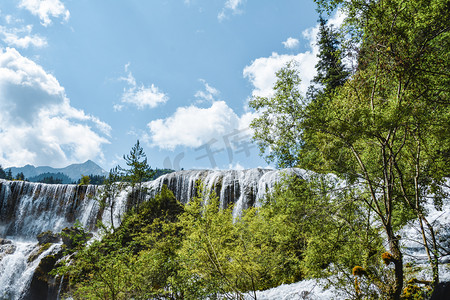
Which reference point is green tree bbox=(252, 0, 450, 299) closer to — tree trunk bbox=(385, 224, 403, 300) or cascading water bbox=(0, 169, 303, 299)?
tree trunk bbox=(385, 224, 403, 300)

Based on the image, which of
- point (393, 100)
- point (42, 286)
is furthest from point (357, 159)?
point (42, 286)

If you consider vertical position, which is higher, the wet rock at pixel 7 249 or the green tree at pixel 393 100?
the green tree at pixel 393 100

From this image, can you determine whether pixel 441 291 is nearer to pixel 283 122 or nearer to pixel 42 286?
pixel 283 122

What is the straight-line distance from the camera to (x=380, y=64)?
4.80m

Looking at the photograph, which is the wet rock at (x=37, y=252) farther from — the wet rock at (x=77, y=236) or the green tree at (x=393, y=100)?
the green tree at (x=393, y=100)

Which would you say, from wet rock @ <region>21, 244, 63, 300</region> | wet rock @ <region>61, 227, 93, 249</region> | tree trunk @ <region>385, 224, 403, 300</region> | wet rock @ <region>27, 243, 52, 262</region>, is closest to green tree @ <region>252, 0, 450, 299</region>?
tree trunk @ <region>385, 224, 403, 300</region>

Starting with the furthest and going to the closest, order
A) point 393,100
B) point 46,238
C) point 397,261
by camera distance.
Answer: point 46,238 < point 393,100 < point 397,261

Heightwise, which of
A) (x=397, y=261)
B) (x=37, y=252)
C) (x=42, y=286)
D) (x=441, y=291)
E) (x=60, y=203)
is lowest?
(x=42, y=286)

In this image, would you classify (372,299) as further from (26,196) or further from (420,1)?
(26,196)

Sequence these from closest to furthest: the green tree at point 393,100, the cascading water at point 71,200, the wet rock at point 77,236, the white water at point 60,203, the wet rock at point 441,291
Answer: the green tree at point 393,100 < the wet rock at point 77,236 < the wet rock at point 441,291 < the white water at point 60,203 < the cascading water at point 71,200

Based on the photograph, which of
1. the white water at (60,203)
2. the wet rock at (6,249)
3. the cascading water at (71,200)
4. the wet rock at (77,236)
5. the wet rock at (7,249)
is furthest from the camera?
the cascading water at (71,200)

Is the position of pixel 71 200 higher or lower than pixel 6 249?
higher

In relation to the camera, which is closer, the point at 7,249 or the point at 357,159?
the point at 357,159

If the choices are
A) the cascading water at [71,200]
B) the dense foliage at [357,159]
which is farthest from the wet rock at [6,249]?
the dense foliage at [357,159]
